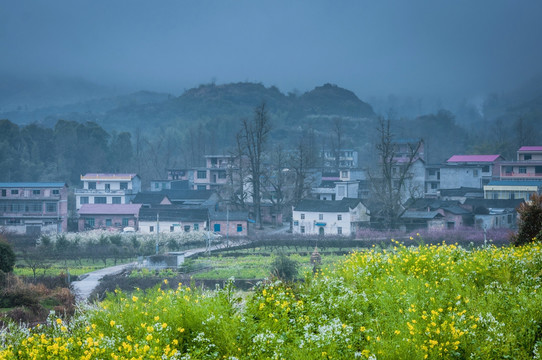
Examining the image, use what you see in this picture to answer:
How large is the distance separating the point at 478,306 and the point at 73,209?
26523 mm

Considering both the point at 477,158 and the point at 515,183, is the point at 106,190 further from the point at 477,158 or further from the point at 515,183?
the point at 515,183

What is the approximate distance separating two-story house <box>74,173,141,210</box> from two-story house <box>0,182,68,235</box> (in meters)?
3.78

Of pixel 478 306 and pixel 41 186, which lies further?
pixel 41 186

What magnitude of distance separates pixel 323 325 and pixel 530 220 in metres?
5.40

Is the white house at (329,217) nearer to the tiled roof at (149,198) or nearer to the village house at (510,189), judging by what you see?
the village house at (510,189)

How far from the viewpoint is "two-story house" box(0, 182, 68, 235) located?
23109 mm

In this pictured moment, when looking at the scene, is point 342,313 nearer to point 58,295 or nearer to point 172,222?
point 58,295

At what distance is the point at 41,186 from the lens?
23547 mm

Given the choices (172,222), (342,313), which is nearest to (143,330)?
(342,313)

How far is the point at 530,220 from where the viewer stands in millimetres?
8141

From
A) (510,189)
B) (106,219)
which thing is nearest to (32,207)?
(106,219)

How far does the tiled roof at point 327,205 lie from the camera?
2228 cm

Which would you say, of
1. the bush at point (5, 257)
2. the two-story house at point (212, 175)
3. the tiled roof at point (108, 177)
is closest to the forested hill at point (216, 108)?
the two-story house at point (212, 175)

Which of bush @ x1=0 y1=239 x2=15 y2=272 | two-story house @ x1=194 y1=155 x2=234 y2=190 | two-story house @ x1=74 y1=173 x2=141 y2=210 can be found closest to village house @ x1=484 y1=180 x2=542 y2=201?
two-story house @ x1=194 y1=155 x2=234 y2=190
